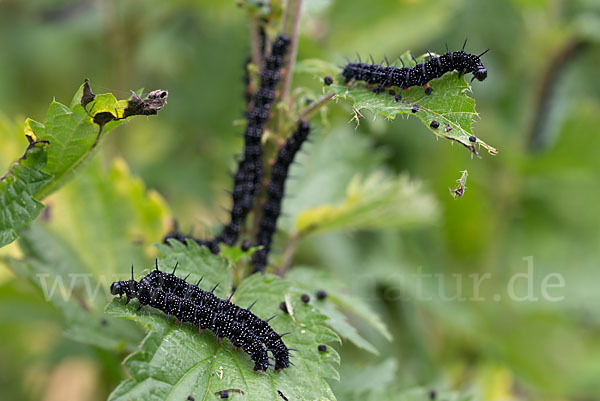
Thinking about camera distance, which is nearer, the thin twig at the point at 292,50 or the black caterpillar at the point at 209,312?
the black caterpillar at the point at 209,312

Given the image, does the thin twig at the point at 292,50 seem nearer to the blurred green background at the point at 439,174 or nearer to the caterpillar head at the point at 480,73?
the caterpillar head at the point at 480,73

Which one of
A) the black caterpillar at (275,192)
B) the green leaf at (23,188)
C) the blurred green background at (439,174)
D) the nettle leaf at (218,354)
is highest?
the blurred green background at (439,174)

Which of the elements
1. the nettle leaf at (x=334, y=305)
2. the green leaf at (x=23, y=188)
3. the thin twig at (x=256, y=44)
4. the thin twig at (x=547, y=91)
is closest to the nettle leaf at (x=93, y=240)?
the green leaf at (x=23, y=188)

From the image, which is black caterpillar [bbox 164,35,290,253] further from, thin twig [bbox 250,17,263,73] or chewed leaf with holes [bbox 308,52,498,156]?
chewed leaf with holes [bbox 308,52,498,156]

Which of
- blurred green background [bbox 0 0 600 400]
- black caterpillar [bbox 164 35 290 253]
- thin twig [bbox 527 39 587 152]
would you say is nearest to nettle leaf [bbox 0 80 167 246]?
black caterpillar [bbox 164 35 290 253]

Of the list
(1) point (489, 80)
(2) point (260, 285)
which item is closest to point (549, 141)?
(1) point (489, 80)

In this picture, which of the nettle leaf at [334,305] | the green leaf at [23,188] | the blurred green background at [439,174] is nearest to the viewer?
the green leaf at [23,188]
